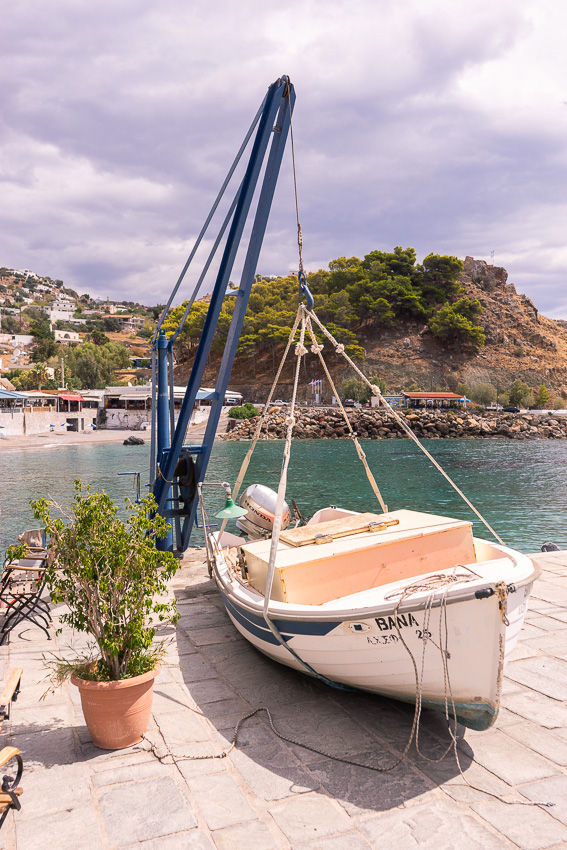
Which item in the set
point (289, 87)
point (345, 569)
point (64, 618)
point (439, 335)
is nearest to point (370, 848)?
point (345, 569)

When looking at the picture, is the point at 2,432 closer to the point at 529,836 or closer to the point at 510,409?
the point at 529,836

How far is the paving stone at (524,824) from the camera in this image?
2928 millimetres

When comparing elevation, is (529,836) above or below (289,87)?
below

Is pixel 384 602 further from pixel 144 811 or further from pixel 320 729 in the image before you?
pixel 144 811

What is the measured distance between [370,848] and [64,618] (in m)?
2.38

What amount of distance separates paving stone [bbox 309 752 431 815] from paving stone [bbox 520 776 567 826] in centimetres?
57

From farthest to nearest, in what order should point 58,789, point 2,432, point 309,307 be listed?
point 2,432 → point 309,307 → point 58,789

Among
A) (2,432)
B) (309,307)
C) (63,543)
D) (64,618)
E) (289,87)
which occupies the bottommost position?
(2,432)

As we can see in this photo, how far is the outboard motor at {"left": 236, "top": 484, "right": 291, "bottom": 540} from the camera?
7621mm

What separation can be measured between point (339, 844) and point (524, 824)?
98cm

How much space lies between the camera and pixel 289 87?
6523 millimetres

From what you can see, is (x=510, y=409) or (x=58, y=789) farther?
(x=510, y=409)

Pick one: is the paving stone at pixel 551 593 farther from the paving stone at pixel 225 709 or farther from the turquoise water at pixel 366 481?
the turquoise water at pixel 366 481

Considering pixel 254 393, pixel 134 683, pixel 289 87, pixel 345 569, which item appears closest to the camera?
pixel 134 683
